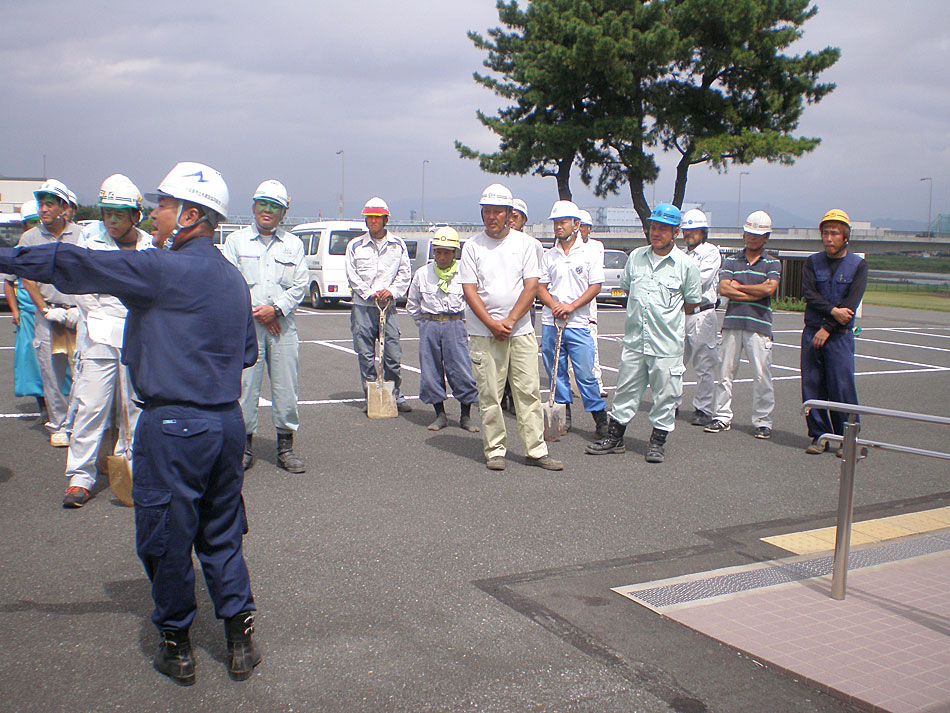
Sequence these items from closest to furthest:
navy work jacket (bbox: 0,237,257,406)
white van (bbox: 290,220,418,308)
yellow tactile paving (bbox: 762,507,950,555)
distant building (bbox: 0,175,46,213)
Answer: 1. navy work jacket (bbox: 0,237,257,406)
2. yellow tactile paving (bbox: 762,507,950,555)
3. white van (bbox: 290,220,418,308)
4. distant building (bbox: 0,175,46,213)

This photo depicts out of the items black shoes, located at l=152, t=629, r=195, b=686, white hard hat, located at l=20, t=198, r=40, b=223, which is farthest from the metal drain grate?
white hard hat, located at l=20, t=198, r=40, b=223

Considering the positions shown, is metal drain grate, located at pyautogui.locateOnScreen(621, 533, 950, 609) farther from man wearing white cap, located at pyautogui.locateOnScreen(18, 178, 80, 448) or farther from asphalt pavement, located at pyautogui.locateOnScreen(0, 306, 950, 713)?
man wearing white cap, located at pyautogui.locateOnScreen(18, 178, 80, 448)

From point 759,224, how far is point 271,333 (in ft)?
15.5

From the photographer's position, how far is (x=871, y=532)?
5617 millimetres

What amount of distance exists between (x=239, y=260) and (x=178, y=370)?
11.2 ft

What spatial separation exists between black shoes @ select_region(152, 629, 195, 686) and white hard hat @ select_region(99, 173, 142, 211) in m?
2.98

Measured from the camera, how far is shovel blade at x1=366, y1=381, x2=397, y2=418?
8.77 metres

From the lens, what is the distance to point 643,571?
4.78 m

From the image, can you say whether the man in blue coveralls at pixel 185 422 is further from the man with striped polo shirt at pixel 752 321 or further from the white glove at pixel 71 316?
the man with striped polo shirt at pixel 752 321

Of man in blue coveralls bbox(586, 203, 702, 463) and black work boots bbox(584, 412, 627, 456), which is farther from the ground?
man in blue coveralls bbox(586, 203, 702, 463)

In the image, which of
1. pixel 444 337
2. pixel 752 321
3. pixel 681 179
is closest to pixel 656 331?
pixel 752 321

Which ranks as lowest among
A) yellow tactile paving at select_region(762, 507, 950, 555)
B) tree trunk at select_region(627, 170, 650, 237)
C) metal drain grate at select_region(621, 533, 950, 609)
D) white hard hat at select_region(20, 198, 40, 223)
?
yellow tactile paving at select_region(762, 507, 950, 555)

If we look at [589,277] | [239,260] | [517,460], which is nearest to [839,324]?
[589,277]

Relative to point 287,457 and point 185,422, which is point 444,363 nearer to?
point 287,457
